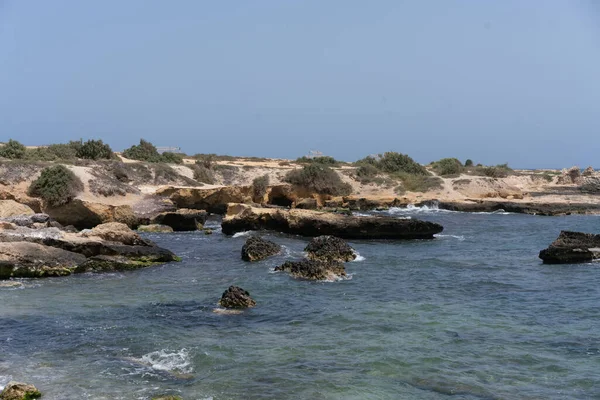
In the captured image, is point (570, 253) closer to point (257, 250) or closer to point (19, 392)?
point (257, 250)

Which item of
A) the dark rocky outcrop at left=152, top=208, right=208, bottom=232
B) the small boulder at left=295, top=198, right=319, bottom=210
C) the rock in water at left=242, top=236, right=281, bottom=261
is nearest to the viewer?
the rock in water at left=242, top=236, right=281, bottom=261

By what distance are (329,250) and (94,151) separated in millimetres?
30789

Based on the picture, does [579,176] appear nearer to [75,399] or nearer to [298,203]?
[298,203]

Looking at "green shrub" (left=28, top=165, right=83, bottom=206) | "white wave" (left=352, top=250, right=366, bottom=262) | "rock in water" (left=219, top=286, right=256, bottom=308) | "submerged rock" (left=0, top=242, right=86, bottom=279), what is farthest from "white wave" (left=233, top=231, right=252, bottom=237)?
"rock in water" (left=219, top=286, right=256, bottom=308)

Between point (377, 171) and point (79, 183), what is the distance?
105 feet

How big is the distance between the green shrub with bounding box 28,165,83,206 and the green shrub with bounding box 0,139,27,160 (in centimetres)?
949

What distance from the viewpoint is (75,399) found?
9125 millimetres

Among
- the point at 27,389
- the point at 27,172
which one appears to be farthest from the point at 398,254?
the point at 27,172

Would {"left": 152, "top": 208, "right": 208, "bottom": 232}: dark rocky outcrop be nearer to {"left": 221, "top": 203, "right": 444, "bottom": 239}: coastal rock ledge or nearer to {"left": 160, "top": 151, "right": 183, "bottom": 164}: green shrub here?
{"left": 221, "top": 203, "right": 444, "bottom": 239}: coastal rock ledge

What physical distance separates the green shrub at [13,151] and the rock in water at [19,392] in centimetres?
3475

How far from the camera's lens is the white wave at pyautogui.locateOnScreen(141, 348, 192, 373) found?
1063 cm

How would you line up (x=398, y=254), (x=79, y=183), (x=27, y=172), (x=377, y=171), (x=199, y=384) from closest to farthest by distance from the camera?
(x=199, y=384) → (x=398, y=254) → (x=79, y=183) → (x=27, y=172) → (x=377, y=171)

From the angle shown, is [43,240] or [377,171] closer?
[43,240]

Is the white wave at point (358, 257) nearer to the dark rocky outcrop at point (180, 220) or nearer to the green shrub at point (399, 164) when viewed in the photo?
the dark rocky outcrop at point (180, 220)
